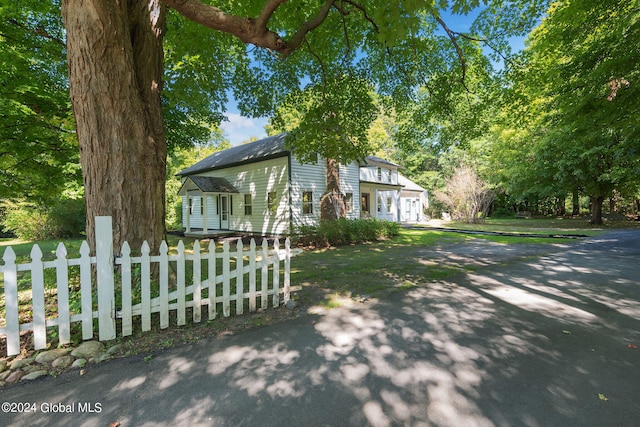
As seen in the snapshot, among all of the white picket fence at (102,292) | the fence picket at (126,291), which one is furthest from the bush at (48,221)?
the fence picket at (126,291)

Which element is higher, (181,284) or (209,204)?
(209,204)

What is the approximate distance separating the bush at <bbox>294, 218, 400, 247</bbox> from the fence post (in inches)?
348

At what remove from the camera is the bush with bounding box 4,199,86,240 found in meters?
15.7

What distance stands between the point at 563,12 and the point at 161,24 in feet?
36.4

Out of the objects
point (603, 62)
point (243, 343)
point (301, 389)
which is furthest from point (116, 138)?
point (603, 62)

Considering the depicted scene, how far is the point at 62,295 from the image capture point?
2.91 metres

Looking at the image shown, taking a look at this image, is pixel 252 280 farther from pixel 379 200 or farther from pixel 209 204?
pixel 379 200

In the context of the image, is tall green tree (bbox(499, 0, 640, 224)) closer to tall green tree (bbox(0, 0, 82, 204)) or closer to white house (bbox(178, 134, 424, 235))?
white house (bbox(178, 134, 424, 235))

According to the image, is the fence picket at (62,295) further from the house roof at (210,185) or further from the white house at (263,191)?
the house roof at (210,185)

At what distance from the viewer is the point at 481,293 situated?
16.5 feet

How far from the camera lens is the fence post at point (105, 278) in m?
3.09

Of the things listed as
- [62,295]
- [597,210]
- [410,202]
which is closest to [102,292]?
[62,295]

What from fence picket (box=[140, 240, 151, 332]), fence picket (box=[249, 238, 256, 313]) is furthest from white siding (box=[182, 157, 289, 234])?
fence picket (box=[140, 240, 151, 332])

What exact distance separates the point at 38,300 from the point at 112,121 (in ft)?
7.32
